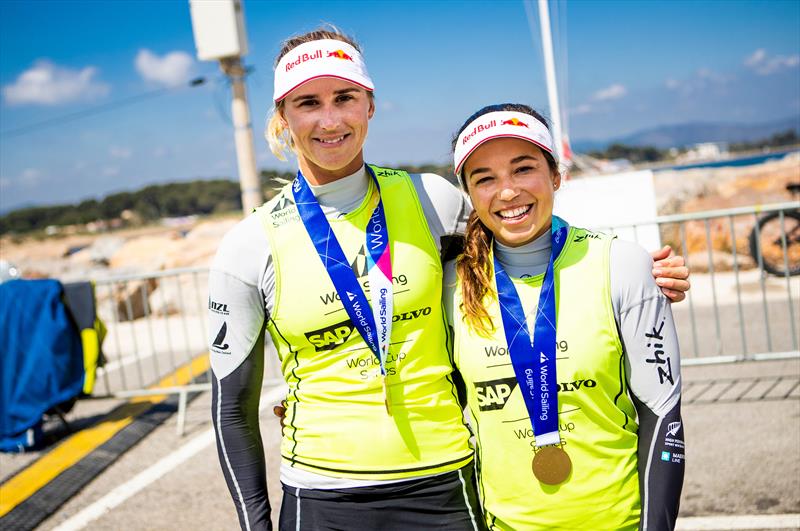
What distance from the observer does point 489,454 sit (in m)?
1.96

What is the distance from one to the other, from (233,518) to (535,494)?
2.91 m

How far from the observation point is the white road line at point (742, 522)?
3.55 meters

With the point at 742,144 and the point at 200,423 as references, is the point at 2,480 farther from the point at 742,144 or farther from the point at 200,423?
the point at 742,144

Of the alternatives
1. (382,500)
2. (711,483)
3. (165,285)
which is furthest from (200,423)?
(165,285)

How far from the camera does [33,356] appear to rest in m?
5.93

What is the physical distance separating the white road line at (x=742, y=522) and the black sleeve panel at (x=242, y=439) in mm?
2619

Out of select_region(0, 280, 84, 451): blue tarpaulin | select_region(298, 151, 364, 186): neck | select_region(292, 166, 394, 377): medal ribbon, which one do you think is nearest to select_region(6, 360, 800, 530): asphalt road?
select_region(0, 280, 84, 451): blue tarpaulin

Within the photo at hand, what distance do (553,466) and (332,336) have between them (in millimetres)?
733

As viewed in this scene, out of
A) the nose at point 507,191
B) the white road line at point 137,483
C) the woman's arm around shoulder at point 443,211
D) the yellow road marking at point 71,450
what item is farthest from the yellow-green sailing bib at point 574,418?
the yellow road marking at point 71,450

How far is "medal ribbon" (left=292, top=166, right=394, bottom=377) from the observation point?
6.57 ft

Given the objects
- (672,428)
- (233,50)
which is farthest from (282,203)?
(233,50)

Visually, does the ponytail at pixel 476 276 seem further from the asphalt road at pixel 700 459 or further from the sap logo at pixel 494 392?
the asphalt road at pixel 700 459

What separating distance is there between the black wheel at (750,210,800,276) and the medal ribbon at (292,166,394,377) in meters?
9.02

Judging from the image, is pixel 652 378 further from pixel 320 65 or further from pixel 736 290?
pixel 736 290
